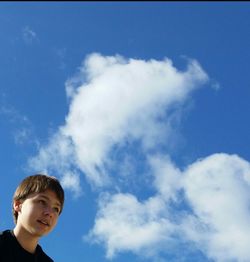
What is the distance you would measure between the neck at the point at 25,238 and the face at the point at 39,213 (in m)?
0.07

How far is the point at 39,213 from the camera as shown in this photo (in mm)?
6965

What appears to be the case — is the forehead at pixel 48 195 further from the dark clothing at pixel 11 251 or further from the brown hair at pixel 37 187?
the dark clothing at pixel 11 251

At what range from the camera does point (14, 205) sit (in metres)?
7.50

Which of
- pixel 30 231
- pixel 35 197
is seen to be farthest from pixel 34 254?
pixel 35 197

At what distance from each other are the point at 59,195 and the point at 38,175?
566mm

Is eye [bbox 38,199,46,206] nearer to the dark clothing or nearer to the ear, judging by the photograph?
the ear

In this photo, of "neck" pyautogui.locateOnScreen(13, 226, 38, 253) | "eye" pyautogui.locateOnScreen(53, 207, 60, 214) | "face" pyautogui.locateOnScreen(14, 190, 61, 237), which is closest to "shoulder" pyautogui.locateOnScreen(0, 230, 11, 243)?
"neck" pyautogui.locateOnScreen(13, 226, 38, 253)

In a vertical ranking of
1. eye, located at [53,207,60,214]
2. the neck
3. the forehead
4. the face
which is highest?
the forehead

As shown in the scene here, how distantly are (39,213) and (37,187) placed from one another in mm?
484

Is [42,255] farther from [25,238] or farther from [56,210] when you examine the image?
[56,210]

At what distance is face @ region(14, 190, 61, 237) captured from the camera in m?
6.95

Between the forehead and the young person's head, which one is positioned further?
the forehead

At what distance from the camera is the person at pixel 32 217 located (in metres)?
6.96

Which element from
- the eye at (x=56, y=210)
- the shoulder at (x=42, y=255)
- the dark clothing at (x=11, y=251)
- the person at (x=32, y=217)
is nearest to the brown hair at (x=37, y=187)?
the person at (x=32, y=217)
